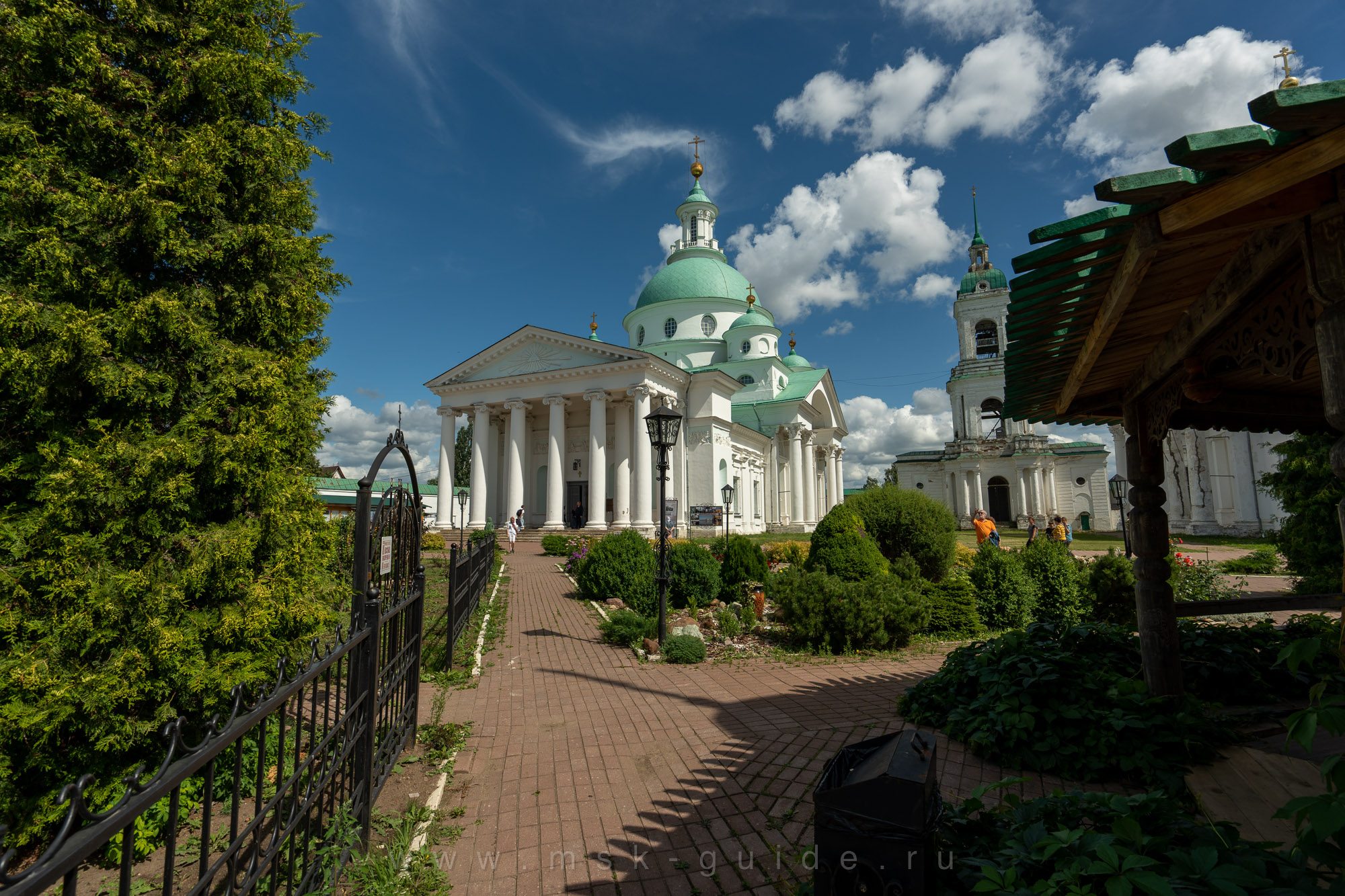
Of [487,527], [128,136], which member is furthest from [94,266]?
[487,527]

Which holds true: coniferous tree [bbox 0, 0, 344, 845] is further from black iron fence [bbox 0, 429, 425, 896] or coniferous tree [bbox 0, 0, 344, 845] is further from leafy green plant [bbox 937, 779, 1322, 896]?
leafy green plant [bbox 937, 779, 1322, 896]

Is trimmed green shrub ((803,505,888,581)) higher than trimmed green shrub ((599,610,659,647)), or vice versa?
trimmed green shrub ((803,505,888,581))

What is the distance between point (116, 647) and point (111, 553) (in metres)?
0.60

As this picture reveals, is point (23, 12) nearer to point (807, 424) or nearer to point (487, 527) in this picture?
point (487, 527)

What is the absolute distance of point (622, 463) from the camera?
30.1 meters

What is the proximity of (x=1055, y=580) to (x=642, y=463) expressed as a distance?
1998 cm

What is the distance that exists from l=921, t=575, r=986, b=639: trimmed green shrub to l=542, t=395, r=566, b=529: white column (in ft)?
67.5

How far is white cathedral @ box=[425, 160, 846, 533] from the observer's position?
1144 inches

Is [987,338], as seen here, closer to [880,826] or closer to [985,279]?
[985,279]

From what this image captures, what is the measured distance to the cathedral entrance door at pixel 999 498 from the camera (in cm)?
4681

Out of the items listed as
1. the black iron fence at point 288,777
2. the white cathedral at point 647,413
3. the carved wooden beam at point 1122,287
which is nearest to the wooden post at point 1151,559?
the carved wooden beam at point 1122,287

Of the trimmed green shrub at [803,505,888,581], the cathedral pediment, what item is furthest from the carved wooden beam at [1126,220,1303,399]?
the cathedral pediment

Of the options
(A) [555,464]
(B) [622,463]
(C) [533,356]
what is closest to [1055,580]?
(B) [622,463]

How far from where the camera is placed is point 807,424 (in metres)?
39.8
